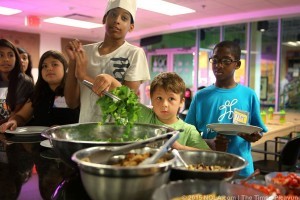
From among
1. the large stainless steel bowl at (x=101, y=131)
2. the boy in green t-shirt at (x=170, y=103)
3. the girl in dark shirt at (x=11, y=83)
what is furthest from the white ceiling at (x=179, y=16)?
the large stainless steel bowl at (x=101, y=131)

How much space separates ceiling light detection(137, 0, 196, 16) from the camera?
5913mm

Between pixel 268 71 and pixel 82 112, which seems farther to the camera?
pixel 268 71

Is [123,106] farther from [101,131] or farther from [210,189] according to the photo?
[210,189]

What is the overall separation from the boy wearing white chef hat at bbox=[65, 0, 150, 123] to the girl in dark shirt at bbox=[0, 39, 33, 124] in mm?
988

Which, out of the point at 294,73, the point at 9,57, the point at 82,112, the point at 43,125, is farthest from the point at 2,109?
the point at 294,73

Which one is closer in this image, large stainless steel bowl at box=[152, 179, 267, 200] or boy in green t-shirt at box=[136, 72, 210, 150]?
large stainless steel bowl at box=[152, 179, 267, 200]

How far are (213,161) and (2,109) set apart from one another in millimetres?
2203

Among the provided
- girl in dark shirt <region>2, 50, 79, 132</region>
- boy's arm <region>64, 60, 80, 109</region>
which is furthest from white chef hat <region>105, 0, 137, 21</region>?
girl in dark shirt <region>2, 50, 79, 132</region>

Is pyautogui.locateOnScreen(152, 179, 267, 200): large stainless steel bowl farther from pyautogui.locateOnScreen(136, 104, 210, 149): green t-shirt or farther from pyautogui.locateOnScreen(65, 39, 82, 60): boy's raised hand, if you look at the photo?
pyautogui.locateOnScreen(65, 39, 82, 60): boy's raised hand

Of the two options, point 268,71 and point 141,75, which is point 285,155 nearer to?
point 141,75

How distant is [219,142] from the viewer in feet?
4.93

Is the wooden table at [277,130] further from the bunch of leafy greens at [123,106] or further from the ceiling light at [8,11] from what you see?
the ceiling light at [8,11]

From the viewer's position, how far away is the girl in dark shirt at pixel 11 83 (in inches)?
95.7

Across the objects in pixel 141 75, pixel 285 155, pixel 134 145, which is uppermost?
pixel 141 75
